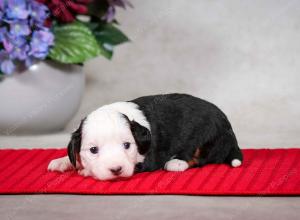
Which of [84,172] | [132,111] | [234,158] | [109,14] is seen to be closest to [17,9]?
[109,14]

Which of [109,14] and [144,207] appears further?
[109,14]

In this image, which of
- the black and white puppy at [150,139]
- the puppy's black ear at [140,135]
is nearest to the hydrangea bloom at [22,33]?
the black and white puppy at [150,139]

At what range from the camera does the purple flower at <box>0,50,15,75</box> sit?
4.34m

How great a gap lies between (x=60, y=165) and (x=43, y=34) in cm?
133

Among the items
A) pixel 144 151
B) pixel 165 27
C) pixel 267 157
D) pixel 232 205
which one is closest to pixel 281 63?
pixel 165 27

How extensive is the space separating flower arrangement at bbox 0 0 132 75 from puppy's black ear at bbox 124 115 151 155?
4.55 ft

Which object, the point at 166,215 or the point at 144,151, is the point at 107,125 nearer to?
the point at 144,151

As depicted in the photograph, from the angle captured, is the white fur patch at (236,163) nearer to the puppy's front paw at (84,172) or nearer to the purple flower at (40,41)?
the puppy's front paw at (84,172)

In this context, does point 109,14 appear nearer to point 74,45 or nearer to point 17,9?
point 74,45

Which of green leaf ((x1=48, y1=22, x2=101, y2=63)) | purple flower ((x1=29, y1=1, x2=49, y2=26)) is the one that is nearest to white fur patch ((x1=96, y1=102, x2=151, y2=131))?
green leaf ((x1=48, y1=22, x2=101, y2=63))

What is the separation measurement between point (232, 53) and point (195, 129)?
203 centimetres

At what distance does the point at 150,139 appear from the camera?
10.4 feet

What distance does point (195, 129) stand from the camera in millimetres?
3430

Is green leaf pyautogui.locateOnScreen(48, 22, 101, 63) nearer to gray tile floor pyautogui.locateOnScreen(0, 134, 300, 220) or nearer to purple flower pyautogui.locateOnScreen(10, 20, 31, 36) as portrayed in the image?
purple flower pyautogui.locateOnScreen(10, 20, 31, 36)
